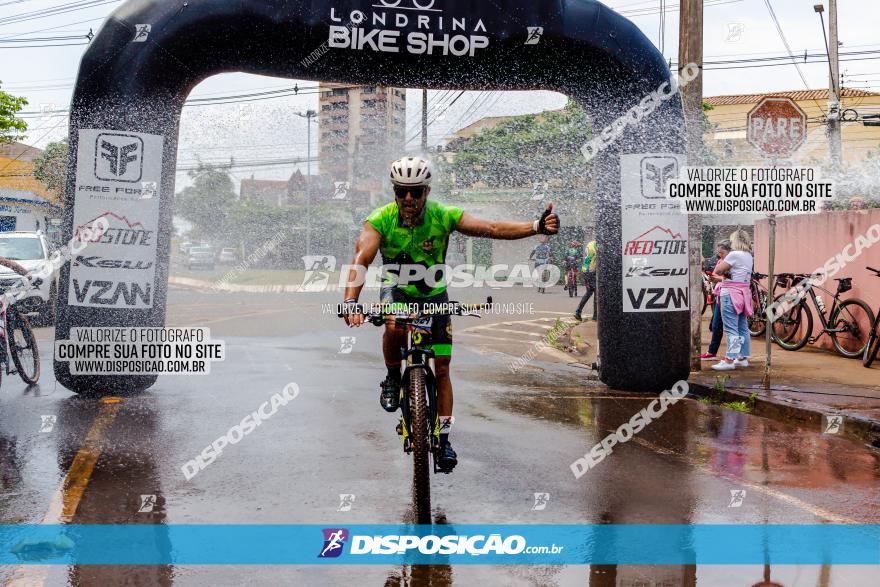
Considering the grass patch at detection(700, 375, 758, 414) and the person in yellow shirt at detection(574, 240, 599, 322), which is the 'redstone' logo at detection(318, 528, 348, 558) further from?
the person in yellow shirt at detection(574, 240, 599, 322)

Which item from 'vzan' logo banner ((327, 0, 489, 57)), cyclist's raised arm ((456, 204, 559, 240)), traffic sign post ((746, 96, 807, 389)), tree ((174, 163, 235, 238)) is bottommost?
cyclist's raised arm ((456, 204, 559, 240))

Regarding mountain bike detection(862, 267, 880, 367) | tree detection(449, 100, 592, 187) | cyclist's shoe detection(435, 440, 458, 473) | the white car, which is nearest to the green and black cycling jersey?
cyclist's shoe detection(435, 440, 458, 473)

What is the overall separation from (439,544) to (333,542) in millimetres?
578

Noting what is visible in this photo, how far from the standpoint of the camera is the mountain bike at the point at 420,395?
205 inches

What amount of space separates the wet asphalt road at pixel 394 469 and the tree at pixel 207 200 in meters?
38.3

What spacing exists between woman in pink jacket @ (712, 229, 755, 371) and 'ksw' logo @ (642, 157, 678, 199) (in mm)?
2605

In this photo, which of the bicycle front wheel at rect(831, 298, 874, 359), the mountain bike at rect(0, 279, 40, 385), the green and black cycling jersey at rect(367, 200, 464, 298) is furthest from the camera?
the bicycle front wheel at rect(831, 298, 874, 359)

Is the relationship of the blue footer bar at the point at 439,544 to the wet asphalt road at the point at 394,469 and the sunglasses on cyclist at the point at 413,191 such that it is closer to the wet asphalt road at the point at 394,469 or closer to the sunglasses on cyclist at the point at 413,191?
the wet asphalt road at the point at 394,469

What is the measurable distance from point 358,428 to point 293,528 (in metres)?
2.86

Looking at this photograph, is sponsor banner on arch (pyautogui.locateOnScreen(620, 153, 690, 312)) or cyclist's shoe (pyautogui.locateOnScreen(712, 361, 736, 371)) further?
cyclist's shoe (pyautogui.locateOnScreen(712, 361, 736, 371))

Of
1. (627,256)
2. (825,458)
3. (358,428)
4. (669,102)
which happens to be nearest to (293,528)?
(358,428)

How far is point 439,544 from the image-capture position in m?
4.90

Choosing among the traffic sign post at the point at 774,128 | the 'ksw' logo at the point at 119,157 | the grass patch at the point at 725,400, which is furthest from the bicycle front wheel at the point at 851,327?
the 'ksw' logo at the point at 119,157

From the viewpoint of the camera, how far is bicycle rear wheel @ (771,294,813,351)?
44.8 feet
